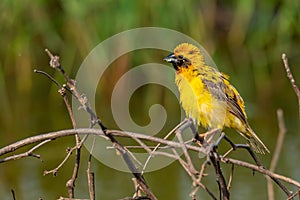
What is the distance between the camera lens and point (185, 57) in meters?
2.90

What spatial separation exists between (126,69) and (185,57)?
3.39 meters

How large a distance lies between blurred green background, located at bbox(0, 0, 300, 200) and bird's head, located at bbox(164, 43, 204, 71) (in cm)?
203

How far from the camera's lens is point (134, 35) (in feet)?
19.4

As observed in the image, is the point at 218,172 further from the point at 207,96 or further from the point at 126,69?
the point at 126,69

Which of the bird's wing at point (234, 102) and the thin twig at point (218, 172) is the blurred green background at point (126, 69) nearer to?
the bird's wing at point (234, 102)

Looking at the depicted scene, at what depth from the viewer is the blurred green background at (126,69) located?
5.43 m

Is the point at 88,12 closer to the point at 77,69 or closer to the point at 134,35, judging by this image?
the point at 134,35

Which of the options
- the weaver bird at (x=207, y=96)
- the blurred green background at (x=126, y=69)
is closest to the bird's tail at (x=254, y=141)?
the weaver bird at (x=207, y=96)

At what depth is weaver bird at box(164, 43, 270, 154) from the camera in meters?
2.92

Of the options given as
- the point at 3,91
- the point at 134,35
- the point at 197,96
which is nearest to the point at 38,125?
the point at 3,91

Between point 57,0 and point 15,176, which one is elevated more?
point 57,0

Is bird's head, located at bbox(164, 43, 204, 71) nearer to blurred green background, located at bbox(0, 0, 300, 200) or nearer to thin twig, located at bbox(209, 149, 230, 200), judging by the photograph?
thin twig, located at bbox(209, 149, 230, 200)

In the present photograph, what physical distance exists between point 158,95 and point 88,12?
93 cm

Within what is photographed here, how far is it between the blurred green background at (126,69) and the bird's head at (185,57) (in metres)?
2.03
